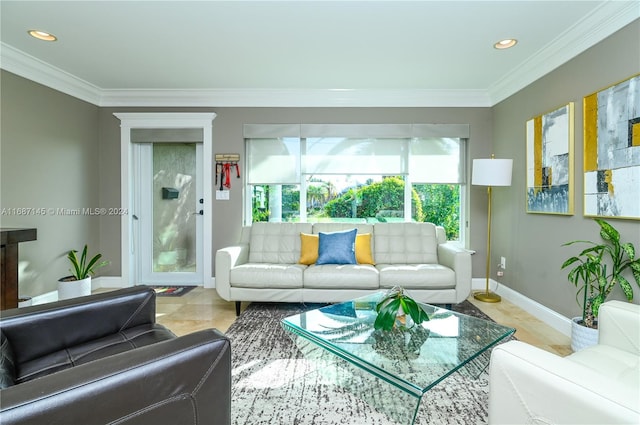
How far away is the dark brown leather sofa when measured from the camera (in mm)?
773

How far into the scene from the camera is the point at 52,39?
2.71 m

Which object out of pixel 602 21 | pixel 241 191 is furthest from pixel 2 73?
pixel 602 21

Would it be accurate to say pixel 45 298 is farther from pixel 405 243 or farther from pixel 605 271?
pixel 605 271

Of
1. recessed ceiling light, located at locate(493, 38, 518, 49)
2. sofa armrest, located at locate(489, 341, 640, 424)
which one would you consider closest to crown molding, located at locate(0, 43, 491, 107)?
recessed ceiling light, located at locate(493, 38, 518, 49)

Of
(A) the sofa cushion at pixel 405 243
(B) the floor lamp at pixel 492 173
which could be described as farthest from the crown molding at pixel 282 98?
(A) the sofa cushion at pixel 405 243

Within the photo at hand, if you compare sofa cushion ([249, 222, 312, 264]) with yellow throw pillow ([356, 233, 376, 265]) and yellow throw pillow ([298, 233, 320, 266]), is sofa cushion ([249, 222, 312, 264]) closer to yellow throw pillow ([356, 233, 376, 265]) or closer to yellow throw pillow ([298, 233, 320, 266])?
yellow throw pillow ([298, 233, 320, 266])

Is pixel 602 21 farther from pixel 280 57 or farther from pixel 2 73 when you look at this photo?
pixel 2 73

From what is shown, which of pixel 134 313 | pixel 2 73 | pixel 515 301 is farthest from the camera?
pixel 515 301

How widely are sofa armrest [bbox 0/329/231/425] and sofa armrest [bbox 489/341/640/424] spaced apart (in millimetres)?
906

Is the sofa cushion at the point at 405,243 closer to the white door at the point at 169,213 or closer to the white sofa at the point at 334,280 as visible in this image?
the white sofa at the point at 334,280

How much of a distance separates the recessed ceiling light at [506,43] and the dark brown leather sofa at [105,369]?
3.05m

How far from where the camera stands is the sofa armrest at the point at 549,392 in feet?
2.75

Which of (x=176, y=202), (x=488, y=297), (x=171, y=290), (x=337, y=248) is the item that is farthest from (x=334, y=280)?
(x=176, y=202)

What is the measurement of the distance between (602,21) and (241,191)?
11.8 ft
